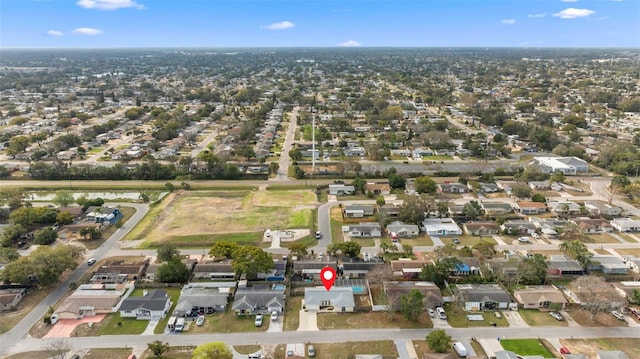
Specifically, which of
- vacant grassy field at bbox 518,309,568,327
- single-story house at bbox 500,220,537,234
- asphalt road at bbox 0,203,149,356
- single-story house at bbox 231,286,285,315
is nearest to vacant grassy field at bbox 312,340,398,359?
single-story house at bbox 231,286,285,315

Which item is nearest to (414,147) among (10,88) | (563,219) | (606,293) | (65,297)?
(563,219)

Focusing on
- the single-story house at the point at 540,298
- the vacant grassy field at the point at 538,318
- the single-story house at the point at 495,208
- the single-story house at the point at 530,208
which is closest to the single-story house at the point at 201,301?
the vacant grassy field at the point at 538,318

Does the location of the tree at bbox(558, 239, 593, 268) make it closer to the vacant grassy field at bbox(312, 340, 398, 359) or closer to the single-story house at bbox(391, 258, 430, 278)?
the single-story house at bbox(391, 258, 430, 278)

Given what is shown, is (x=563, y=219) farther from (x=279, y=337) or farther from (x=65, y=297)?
(x=65, y=297)

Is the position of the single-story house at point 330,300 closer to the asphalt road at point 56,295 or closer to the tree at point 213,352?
the tree at point 213,352

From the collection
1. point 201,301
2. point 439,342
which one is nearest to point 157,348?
point 201,301

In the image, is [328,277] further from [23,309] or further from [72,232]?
[72,232]
